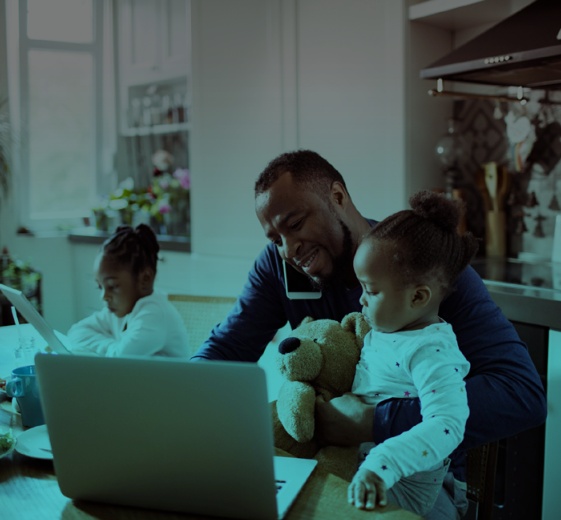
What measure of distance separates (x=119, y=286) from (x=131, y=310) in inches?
3.3

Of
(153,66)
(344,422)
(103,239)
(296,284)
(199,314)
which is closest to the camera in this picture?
(344,422)

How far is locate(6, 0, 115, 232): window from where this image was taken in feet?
15.4

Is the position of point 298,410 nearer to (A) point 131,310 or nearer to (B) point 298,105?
(A) point 131,310

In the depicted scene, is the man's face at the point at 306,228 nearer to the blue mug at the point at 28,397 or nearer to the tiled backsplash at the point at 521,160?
the blue mug at the point at 28,397

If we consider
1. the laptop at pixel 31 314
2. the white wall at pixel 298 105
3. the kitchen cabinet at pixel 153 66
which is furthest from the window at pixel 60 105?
the laptop at pixel 31 314

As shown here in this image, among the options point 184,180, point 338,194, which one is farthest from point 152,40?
point 338,194

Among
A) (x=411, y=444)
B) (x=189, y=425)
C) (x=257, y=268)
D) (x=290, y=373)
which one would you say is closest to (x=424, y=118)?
(x=257, y=268)

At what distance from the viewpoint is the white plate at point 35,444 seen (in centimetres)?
115

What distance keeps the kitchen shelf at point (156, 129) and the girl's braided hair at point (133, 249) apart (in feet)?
6.85

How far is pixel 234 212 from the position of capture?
357cm

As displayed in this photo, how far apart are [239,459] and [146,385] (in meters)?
0.14

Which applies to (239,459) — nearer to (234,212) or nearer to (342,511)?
(342,511)

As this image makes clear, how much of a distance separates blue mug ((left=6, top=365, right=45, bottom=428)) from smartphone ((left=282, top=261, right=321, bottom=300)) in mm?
612

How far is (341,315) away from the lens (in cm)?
164
